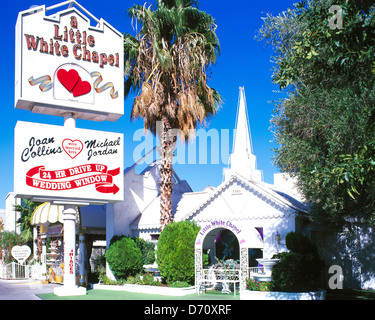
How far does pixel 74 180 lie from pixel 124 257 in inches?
188

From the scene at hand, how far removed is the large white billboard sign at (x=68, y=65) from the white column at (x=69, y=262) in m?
4.41

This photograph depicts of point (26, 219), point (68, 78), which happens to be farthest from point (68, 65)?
point (26, 219)

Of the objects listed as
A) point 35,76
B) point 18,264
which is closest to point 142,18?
point 35,76

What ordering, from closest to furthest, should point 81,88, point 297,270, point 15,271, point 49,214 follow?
point 297,270 < point 81,88 < point 49,214 < point 15,271

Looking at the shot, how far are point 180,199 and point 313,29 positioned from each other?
15422 millimetres

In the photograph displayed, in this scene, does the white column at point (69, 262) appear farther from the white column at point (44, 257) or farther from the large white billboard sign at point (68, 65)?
the white column at point (44, 257)

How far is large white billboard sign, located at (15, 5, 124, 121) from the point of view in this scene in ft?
61.2

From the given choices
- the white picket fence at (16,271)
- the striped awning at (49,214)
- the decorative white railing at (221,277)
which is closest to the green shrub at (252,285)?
the decorative white railing at (221,277)

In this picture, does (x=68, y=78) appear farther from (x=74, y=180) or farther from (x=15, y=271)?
(x=15, y=271)

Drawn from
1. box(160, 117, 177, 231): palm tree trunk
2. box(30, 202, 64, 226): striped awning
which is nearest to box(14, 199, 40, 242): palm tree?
box(30, 202, 64, 226): striped awning

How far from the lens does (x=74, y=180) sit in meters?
19.3

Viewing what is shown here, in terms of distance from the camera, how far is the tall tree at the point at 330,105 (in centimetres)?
1053

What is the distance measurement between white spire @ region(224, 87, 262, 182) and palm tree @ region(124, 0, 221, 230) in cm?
568

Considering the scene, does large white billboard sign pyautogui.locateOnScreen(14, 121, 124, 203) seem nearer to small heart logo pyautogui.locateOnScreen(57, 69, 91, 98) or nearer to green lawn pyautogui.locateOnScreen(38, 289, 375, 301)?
small heart logo pyautogui.locateOnScreen(57, 69, 91, 98)
